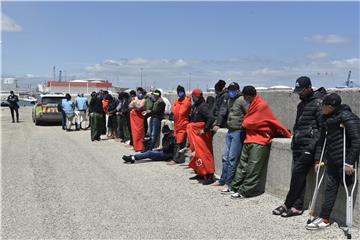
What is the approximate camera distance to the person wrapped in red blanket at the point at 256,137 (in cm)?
764

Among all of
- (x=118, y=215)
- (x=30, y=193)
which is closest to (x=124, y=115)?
(x=30, y=193)

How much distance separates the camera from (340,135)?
5.83m

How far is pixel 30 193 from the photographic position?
8188 millimetres

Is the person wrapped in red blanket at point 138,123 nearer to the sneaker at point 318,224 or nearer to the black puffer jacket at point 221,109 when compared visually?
the black puffer jacket at point 221,109

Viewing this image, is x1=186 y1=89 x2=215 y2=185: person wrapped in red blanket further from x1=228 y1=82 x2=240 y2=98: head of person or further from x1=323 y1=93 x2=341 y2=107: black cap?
x1=323 y1=93 x2=341 y2=107: black cap

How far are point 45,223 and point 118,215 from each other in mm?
1001

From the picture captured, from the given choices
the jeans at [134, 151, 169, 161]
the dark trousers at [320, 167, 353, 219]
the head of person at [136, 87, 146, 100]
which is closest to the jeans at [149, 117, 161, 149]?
the head of person at [136, 87, 146, 100]

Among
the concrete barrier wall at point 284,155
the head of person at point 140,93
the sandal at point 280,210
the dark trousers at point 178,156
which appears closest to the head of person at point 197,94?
the concrete barrier wall at point 284,155

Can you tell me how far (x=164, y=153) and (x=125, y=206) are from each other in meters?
4.61

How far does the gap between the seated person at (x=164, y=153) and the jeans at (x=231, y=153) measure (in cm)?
309

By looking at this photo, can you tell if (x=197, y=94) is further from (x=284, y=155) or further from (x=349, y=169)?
(x=349, y=169)

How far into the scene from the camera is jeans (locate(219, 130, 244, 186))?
8242 millimetres

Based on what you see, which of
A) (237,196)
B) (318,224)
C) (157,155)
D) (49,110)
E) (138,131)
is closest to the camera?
(318,224)

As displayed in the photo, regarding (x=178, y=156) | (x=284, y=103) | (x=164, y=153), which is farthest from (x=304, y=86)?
(x=164, y=153)
